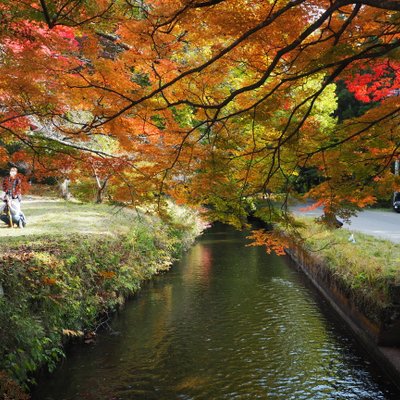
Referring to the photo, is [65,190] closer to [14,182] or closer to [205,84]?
[14,182]

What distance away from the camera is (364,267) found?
8680mm

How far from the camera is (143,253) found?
12664 mm

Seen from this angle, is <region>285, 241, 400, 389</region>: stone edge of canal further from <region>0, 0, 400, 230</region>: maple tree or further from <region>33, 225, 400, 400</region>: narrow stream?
<region>0, 0, 400, 230</region>: maple tree

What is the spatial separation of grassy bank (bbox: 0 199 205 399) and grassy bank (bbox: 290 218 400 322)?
3394 millimetres

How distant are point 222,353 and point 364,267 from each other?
3.20m

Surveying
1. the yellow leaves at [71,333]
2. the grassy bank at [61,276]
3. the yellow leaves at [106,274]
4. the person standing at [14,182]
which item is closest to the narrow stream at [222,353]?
the yellow leaves at [71,333]

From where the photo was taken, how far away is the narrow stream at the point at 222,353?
659 cm

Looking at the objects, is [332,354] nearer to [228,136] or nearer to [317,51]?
[228,136]

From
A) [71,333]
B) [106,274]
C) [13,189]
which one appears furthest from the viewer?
[13,189]

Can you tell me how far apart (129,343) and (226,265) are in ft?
24.5

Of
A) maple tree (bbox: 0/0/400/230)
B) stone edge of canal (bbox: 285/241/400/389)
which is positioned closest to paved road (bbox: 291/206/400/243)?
stone edge of canal (bbox: 285/241/400/389)

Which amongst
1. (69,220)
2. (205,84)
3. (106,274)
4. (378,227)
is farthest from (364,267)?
(378,227)

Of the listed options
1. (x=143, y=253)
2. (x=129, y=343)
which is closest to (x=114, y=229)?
(x=143, y=253)

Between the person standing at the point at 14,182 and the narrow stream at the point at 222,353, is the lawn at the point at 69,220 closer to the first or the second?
the person standing at the point at 14,182
